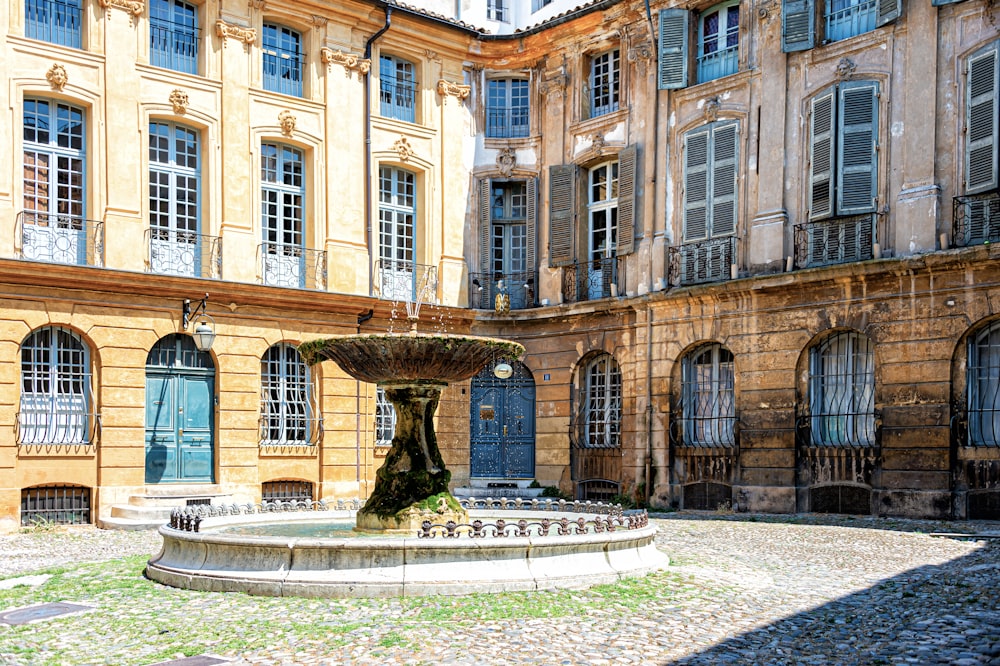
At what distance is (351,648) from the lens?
686 centimetres

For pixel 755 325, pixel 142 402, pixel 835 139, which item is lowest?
pixel 142 402

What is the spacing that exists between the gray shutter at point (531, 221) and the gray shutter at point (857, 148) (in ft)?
23.3

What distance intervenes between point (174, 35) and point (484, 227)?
7452 mm

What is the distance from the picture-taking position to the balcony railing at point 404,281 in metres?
21.4

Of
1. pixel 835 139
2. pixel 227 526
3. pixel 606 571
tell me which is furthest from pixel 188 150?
pixel 606 571

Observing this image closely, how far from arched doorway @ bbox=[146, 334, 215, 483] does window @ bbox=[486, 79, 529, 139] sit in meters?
8.44

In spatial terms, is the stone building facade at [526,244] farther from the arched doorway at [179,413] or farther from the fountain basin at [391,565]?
the fountain basin at [391,565]

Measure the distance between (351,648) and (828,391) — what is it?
41.4ft

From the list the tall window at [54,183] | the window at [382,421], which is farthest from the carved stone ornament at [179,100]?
the window at [382,421]

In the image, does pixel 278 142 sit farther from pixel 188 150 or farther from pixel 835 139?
pixel 835 139

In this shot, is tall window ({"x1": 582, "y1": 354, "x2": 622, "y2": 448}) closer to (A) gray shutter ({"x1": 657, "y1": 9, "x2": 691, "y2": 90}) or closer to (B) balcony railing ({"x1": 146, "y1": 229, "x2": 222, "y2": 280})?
(A) gray shutter ({"x1": 657, "y1": 9, "x2": 691, "y2": 90})

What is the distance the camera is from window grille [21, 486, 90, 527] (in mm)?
16812

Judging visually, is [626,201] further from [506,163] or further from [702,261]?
[506,163]

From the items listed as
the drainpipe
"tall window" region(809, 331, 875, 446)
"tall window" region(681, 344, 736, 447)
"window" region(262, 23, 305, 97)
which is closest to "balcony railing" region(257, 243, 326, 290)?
the drainpipe
